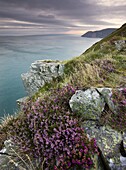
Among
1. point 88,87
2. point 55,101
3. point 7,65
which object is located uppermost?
point 88,87

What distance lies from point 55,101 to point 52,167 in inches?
76.0

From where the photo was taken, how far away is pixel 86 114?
468 cm

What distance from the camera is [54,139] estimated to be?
4027 millimetres

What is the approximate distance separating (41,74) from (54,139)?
9176mm

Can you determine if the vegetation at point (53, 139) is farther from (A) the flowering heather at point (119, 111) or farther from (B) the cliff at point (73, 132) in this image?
(A) the flowering heather at point (119, 111)

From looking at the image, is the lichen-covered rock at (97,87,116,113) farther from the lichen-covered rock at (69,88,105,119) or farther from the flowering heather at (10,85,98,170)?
the flowering heather at (10,85,98,170)

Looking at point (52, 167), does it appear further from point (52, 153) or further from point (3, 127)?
point (3, 127)

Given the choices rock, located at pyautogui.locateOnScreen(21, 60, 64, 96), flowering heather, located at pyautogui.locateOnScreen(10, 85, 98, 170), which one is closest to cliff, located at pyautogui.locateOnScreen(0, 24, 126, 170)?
flowering heather, located at pyautogui.locateOnScreen(10, 85, 98, 170)

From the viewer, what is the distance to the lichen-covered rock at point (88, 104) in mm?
4664

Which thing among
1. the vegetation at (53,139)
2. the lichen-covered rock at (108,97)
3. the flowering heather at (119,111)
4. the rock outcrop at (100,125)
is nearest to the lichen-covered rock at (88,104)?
the rock outcrop at (100,125)

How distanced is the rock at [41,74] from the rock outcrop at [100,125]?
6.18 m

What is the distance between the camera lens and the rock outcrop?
386 cm

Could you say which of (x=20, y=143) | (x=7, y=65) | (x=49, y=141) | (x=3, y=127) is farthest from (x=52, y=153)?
(x=7, y=65)

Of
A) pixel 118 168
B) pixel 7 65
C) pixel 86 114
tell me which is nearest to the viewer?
pixel 118 168
